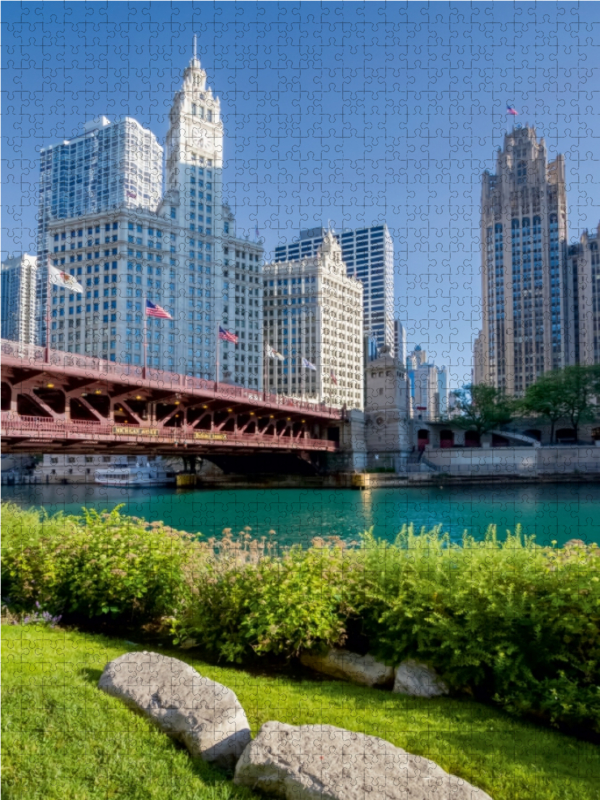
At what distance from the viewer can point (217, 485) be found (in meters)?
56.7

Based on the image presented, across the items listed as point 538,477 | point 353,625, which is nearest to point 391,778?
point 353,625

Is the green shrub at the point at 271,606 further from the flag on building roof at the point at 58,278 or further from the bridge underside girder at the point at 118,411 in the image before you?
the flag on building roof at the point at 58,278

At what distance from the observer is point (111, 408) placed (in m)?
28.8

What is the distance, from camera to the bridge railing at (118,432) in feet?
76.7

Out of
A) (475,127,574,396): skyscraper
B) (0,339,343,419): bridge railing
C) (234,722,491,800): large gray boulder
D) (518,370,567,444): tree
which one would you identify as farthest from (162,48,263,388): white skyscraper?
(234,722,491,800): large gray boulder

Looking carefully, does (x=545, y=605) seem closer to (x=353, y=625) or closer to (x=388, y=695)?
(x=388, y=695)

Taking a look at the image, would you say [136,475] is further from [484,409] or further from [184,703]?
[184,703]

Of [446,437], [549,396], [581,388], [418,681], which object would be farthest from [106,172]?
[418,681]

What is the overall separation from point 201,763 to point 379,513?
28517 millimetres

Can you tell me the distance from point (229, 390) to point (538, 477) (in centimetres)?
3141

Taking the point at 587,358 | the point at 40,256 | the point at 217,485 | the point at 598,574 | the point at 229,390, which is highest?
the point at 40,256

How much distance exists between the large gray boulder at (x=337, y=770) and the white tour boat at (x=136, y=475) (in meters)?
56.2

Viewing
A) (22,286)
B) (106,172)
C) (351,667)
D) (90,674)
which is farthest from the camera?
(106,172)

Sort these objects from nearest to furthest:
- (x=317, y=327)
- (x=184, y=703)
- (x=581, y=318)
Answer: (x=184, y=703) → (x=581, y=318) → (x=317, y=327)
